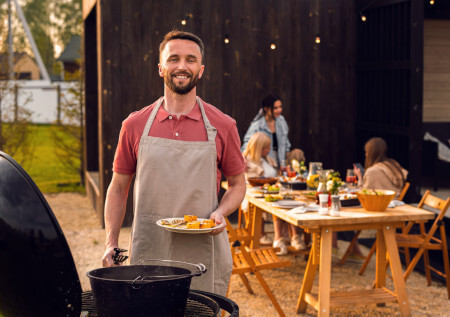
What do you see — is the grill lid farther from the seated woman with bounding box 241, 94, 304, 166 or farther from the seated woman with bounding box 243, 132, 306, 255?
the seated woman with bounding box 241, 94, 304, 166

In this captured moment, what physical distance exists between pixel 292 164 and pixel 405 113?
1930 millimetres

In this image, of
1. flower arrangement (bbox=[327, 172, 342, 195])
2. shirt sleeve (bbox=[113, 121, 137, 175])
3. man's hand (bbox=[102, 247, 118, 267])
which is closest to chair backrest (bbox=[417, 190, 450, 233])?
flower arrangement (bbox=[327, 172, 342, 195])

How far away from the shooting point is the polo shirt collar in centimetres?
285

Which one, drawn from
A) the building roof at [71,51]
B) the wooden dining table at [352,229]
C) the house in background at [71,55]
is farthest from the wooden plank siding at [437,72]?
the building roof at [71,51]

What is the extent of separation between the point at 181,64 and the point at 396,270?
3.07 meters

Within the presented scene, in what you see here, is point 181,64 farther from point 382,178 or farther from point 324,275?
point 382,178

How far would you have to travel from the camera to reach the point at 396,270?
506cm

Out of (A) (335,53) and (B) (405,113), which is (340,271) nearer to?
(B) (405,113)

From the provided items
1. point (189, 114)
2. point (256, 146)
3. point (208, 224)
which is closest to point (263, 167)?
point (256, 146)

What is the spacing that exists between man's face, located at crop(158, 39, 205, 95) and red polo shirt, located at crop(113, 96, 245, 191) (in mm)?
182

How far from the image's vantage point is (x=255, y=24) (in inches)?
360

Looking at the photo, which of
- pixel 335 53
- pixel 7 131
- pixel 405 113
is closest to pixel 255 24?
pixel 335 53

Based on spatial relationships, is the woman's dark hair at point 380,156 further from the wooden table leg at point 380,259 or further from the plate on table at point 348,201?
the wooden table leg at point 380,259

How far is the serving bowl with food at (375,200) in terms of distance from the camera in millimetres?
5031
